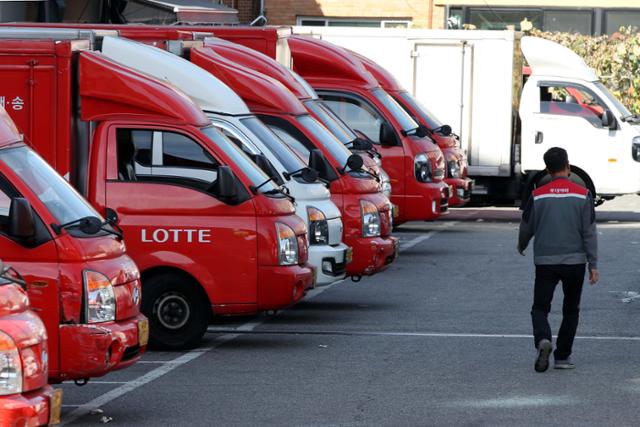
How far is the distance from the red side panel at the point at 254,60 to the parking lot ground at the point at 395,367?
229 cm

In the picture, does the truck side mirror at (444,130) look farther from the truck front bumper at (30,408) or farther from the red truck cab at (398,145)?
the truck front bumper at (30,408)

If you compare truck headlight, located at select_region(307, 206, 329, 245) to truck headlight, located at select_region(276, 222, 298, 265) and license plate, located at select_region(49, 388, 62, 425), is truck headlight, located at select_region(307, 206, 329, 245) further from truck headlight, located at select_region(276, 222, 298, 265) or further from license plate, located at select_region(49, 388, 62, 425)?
license plate, located at select_region(49, 388, 62, 425)

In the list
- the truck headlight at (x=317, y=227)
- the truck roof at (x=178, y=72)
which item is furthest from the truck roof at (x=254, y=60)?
the truck headlight at (x=317, y=227)

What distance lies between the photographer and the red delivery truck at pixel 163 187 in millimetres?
12359

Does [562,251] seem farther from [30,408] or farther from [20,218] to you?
[30,408]

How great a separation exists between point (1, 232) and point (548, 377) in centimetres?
424

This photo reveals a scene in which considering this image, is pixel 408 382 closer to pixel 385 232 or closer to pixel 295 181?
pixel 295 181

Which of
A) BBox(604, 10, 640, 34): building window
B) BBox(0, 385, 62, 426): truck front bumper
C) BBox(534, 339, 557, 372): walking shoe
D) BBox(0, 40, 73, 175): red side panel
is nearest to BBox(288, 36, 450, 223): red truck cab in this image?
BBox(0, 40, 73, 175): red side panel

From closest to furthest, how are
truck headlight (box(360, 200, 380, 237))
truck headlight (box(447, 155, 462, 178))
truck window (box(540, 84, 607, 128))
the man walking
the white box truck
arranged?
the man walking
truck headlight (box(360, 200, 380, 237))
truck headlight (box(447, 155, 462, 178))
the white box truck
truck window (box(540, 84, 607, 128))

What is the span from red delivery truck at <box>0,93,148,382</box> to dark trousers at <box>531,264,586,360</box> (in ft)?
11.1

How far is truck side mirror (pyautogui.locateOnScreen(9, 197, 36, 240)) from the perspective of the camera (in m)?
8.82

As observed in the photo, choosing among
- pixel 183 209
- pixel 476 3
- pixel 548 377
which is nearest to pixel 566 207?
pixel 548 377

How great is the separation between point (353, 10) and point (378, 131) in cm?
1764

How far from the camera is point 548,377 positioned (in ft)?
37.4
